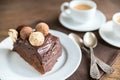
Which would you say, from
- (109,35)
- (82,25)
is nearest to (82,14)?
(82,25)

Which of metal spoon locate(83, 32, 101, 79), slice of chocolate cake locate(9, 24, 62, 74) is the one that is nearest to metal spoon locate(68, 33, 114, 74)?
metal spoon locate(83, 32, 101, 79)

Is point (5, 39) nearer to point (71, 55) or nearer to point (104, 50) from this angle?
point (71, 55)

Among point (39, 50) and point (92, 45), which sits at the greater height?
point (39, 50)

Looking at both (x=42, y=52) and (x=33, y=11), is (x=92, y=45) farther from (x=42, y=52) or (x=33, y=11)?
(x=33, y=11)

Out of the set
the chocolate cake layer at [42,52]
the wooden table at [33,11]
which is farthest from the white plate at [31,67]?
the wooden table at [33,11]

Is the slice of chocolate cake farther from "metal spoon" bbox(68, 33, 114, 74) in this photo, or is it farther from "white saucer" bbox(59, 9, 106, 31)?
"white saucer" bbox(59, 9, 106, 31)

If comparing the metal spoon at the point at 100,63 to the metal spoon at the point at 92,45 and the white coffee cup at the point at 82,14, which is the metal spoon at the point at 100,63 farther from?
the white coffee cup at the point at 82,14

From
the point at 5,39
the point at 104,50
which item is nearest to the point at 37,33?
the point at 5,39
